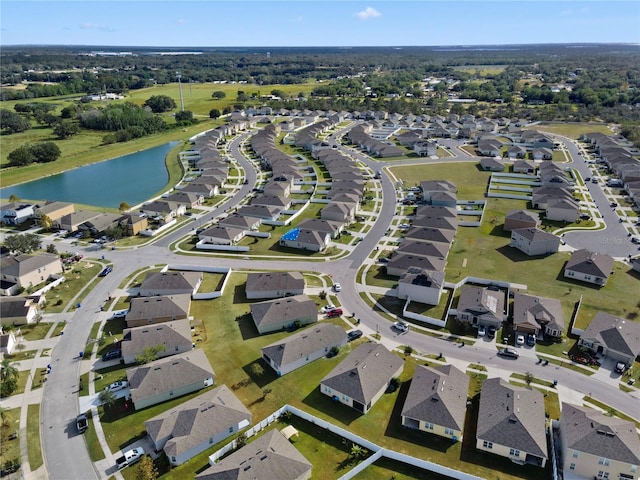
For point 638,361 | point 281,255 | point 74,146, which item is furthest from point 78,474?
point 74,146

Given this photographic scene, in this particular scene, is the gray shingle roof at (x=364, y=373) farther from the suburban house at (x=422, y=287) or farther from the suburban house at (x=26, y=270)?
the suburban house at (x=26, y=270)

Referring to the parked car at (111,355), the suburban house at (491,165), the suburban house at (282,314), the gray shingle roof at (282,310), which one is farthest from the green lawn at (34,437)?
the suburban house at (491,165)

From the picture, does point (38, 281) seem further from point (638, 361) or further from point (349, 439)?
point (638, 361)

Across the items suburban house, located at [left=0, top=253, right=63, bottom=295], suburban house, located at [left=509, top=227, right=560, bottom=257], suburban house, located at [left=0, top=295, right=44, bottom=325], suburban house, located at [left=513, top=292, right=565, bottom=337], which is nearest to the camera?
suburban house, located at [left=513, top=292, right=565, bottom=337]

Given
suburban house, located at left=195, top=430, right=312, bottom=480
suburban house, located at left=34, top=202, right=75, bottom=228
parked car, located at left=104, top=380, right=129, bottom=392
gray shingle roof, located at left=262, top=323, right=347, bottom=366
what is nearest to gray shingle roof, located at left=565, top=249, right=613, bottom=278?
gray shingle roof, located at left=262, top=323, right=347, bottom=366

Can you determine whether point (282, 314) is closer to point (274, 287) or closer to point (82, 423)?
point (274, 287)

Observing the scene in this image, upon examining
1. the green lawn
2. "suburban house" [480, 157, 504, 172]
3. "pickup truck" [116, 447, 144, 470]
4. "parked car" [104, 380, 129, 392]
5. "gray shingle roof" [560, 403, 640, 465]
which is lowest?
the green lawn

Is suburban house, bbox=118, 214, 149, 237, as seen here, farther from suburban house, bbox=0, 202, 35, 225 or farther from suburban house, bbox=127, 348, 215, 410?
suburban house, bbox=127, 348, 215, 410

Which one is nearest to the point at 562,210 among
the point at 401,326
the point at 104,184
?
the point at 401,326
